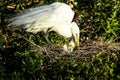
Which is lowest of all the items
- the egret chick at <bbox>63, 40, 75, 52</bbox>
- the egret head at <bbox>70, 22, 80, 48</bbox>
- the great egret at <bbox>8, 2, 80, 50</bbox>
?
the egret chick at <bbox>63, 40, 75, 52</bbox>

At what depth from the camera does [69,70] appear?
17.5 ft

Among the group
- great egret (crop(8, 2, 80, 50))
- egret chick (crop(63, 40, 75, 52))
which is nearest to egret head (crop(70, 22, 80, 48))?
great egret (crop(8, 2, 80, 50))

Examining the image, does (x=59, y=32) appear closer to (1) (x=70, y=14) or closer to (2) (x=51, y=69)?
(1) (x=70, y=14)

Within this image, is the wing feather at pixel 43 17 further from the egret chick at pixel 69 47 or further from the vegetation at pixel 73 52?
the egret chick at pixel 69 47

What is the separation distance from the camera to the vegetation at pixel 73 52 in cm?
533

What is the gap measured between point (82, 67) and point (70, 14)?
76cm

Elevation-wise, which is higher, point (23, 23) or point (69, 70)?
point (23, 23)

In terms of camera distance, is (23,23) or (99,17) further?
(99,17)

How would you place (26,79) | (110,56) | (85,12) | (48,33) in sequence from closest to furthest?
(26,79), (110,56), (48,33), (85,12)

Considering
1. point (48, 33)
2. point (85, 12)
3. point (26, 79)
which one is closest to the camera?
point (26, 79)

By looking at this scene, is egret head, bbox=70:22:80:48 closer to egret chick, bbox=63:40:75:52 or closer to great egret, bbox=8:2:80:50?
great egret, bbox=8:2:80:50

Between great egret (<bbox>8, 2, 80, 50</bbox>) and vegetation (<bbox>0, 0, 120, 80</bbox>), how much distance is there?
107 millimetres

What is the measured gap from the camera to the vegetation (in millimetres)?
5328

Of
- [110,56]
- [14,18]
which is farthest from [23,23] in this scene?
[110,56]
